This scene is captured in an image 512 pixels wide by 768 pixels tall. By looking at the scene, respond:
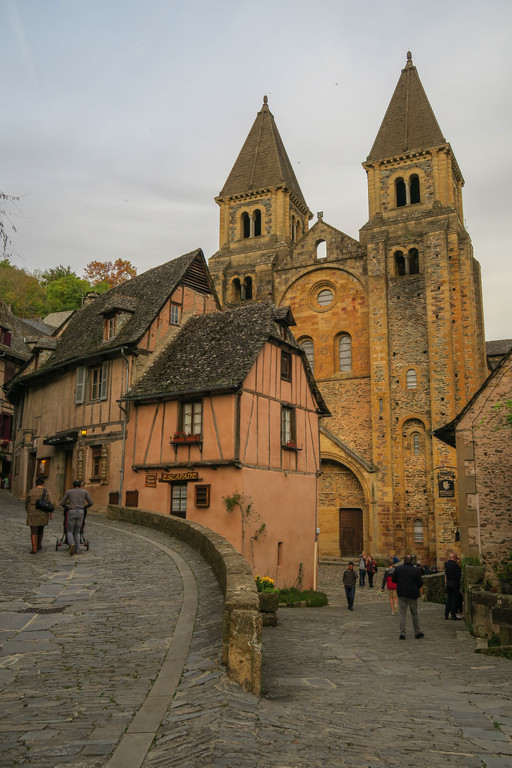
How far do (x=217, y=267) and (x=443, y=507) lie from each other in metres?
19.3

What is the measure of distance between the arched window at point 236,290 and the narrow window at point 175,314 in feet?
49.6

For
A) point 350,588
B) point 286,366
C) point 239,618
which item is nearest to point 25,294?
point 286,366

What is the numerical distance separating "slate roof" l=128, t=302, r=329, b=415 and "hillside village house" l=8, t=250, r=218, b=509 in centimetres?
72

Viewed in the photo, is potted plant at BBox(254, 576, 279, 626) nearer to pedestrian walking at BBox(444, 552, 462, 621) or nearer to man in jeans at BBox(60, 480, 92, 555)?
man in jeans at BBox(60, 480, 92, 555)

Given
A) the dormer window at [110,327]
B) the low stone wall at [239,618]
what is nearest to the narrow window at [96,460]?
the dormer window at [110,327]

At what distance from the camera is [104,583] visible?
973 centimetres

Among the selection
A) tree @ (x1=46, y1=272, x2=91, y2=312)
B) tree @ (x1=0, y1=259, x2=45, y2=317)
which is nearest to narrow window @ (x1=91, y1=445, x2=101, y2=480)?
tree @ (x1=0, y1=259, x2=45, y2=317)

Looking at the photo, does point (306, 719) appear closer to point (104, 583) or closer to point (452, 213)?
point (104, 583)

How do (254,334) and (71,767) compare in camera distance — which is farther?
(254,334)

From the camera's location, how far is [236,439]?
18031 millimetres

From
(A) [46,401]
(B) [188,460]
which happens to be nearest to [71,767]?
(B) [188,460]

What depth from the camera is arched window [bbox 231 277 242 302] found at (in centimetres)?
3841

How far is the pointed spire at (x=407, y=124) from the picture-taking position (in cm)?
3594

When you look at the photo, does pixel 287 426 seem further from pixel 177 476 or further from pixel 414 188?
pixel 414 188
